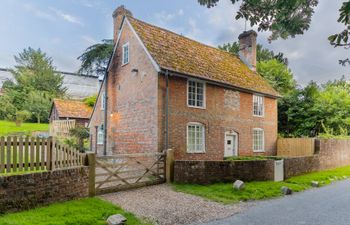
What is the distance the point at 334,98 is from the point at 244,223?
23.3 meters

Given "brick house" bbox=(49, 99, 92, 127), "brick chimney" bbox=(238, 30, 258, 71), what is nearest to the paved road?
"brick chimney" bbox=(238, 30, 258, 71)

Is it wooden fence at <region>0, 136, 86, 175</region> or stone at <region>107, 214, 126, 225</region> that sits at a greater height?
wooden fence at <region>0, 136, 86, 175</region>

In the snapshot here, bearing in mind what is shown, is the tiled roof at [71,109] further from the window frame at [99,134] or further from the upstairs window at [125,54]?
the upstairs window at [125,54]

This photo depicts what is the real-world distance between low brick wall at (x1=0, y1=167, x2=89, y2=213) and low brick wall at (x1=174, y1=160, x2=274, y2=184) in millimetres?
Result: 4622

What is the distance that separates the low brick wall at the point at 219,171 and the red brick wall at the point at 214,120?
9.51 feet

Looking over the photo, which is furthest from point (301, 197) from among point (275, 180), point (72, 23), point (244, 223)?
point (72, 23)

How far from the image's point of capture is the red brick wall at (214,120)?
1592cm

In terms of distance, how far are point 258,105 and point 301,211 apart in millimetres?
13344

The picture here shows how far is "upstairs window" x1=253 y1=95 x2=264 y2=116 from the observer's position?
70.1 feet

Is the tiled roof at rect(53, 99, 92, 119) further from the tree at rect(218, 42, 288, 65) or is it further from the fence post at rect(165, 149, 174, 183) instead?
the tree at rect(218, 42, 288, 65)

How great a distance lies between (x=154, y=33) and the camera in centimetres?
1861

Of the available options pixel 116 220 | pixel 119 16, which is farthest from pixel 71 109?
pixel 116 220

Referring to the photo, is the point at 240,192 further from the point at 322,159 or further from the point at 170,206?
the point at 322,159

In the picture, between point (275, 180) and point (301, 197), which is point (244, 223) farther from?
point (275, 180)
